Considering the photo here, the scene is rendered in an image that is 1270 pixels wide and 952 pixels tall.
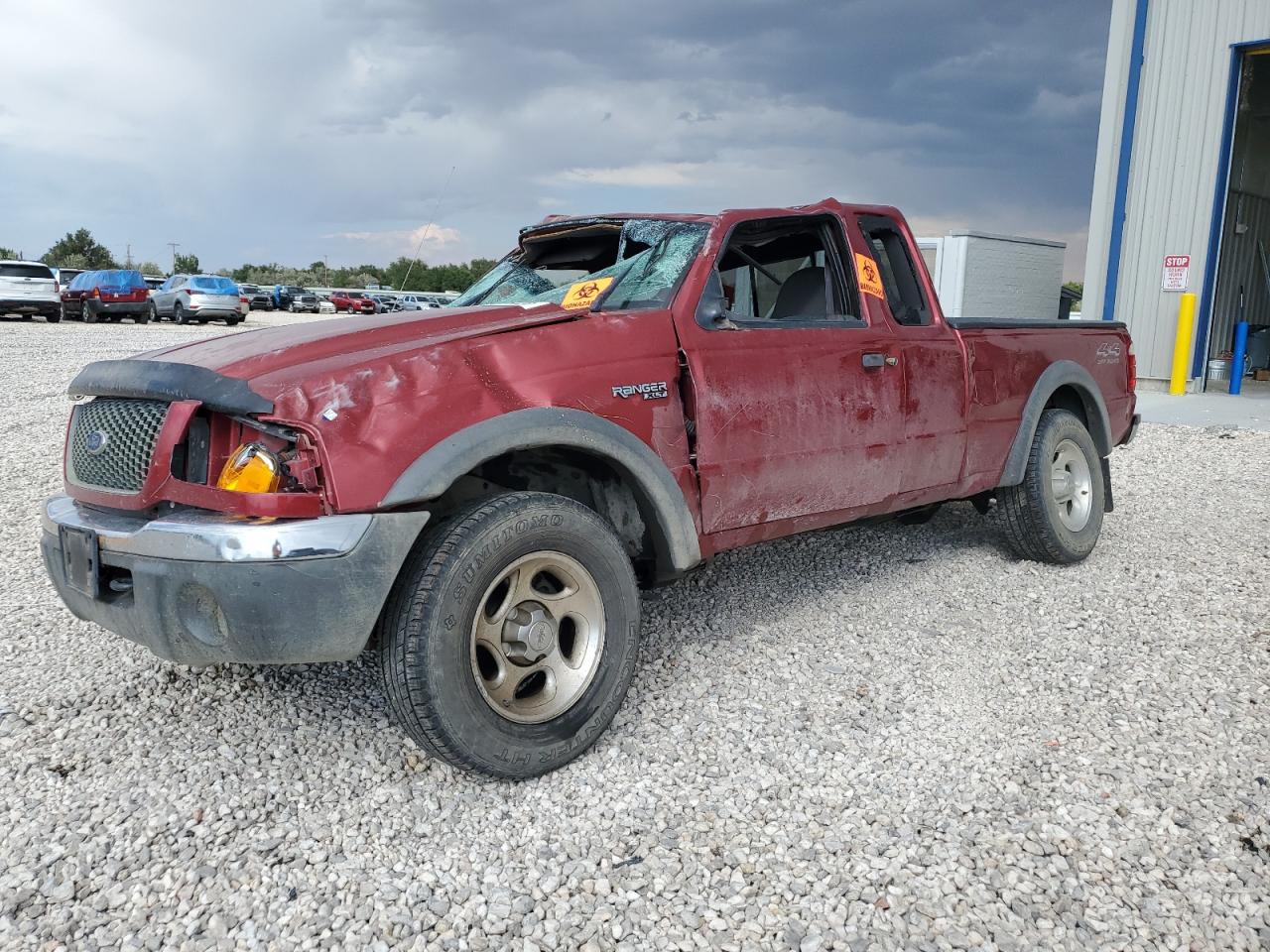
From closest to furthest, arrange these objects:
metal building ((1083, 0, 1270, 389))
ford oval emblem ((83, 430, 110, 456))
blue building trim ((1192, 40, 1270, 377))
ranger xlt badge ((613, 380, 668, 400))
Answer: ford oval emblem ((83, 430, 110, 456)) < ranger xlt badge ((613, 380, 668, 400)) < blue building trim ((1192, 40, 1270, 377)) < metal building ((1083, 0, 1270, 389))

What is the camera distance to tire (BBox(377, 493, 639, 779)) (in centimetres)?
265

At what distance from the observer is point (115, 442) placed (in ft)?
9.55

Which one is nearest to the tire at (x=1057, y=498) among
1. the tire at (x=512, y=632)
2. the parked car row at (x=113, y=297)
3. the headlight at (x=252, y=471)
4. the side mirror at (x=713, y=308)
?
the side mirror at (x=713, y=308)

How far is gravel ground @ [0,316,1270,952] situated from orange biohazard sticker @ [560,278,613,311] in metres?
1.43

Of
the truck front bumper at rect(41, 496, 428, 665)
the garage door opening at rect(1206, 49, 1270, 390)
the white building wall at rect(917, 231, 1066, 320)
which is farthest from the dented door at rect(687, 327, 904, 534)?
the white building wall at rect(917, 231, 1066, 320)

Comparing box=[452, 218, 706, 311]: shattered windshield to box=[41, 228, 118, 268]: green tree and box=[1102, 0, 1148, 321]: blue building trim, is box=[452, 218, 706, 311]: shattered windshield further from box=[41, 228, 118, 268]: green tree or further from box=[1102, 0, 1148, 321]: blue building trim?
box=[41, 228, 118, 268]: green tree

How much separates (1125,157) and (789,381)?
40.4 feet

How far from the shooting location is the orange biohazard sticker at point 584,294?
139 inches

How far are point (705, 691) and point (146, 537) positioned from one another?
6.39 feet

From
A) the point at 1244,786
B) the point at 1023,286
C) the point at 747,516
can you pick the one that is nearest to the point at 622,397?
the point at 747,516

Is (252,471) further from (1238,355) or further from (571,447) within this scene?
(1238,355)

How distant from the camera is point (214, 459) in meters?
2.67

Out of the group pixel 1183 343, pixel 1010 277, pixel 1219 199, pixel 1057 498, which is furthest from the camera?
pixel 1010 277

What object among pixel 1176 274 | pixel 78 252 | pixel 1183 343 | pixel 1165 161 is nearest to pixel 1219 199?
pixel 1165 161
